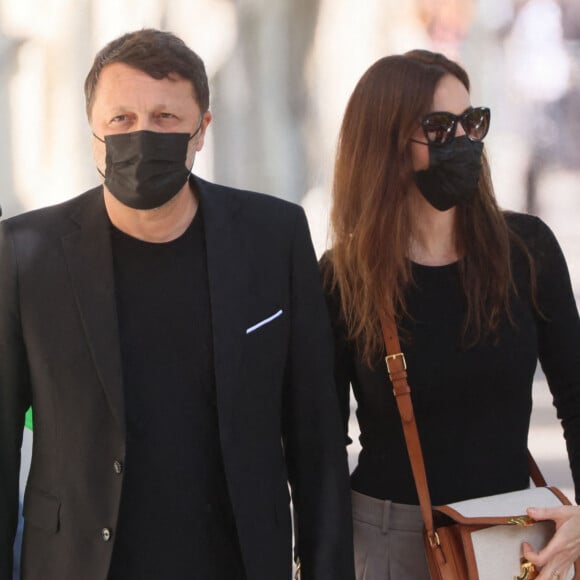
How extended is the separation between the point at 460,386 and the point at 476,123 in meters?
0.60

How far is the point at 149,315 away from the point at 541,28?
2.00 meters

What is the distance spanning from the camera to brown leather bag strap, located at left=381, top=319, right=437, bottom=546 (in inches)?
79.3

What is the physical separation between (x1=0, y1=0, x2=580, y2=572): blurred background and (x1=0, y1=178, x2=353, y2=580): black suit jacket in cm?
128

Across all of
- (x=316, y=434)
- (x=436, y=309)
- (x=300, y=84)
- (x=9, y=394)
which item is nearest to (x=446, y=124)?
(x=436, y=309)

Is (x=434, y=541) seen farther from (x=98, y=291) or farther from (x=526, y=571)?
(x=98, y=291)

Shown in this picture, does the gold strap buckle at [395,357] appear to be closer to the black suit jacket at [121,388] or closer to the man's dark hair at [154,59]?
the black suit jacket at [121,388]

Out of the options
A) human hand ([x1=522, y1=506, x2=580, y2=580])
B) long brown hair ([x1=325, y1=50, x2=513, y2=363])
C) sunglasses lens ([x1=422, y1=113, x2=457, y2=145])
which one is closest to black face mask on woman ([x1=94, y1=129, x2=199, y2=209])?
long brown hair ([x1=325, y1=50, x2=513, y2=363])

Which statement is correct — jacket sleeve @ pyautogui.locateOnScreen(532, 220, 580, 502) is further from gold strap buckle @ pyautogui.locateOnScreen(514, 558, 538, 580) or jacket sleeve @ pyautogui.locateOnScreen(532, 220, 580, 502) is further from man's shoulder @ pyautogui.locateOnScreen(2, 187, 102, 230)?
man's shoulder @ pyautogui.locateOnScreen(2, 187, 102, 230)

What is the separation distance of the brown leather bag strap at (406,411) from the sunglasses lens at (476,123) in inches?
18.3

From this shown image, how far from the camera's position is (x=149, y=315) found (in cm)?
200

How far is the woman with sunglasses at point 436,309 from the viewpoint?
2.09 meters

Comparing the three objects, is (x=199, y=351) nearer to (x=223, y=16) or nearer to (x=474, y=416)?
(x=474, y=416)

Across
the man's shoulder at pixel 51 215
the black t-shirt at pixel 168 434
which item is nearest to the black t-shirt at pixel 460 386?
the black t-shirt at pixel 168 434

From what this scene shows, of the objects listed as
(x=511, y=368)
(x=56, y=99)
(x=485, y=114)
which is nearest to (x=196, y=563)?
(x=511, y=368)
